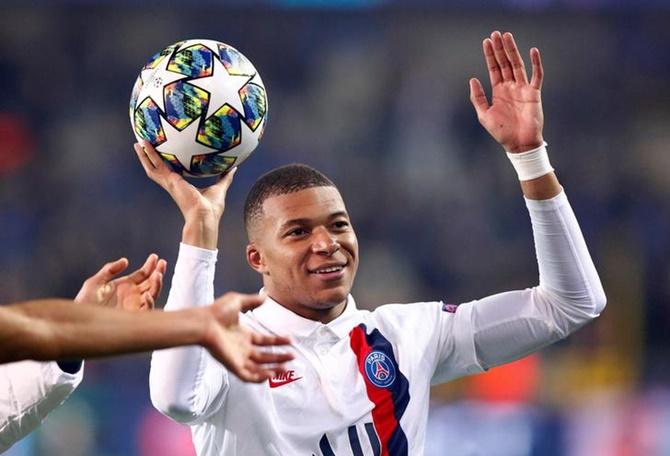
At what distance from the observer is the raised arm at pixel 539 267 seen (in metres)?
4.56

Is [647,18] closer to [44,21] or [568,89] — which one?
[568,89]

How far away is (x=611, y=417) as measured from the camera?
341 inches

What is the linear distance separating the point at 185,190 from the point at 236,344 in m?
1.39

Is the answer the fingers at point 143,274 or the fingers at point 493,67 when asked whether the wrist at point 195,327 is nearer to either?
the fingers at point 143,274

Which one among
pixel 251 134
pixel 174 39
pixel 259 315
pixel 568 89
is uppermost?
pixel 174 39

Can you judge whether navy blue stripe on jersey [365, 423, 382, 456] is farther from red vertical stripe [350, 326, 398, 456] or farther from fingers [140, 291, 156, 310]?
A: fingers [140, 291, 156, 310]

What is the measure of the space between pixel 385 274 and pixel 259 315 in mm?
8187

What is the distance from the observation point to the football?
438cm

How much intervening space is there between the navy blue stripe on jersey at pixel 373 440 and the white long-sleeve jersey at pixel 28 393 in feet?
3.67

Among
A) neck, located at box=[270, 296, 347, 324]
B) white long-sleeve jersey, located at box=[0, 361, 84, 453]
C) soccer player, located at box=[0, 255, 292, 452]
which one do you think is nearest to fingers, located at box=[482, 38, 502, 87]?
neck, located at box=[270, 296, 347, 324]

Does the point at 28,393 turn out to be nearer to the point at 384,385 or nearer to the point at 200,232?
the point at 200,232

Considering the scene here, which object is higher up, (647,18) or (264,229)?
(647,18)

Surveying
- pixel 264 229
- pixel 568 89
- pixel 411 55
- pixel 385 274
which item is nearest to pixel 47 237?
pixel 385 274

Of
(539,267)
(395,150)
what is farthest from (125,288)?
(395,150)
